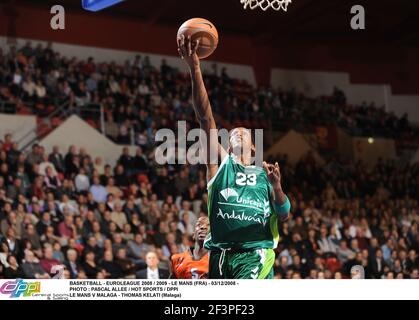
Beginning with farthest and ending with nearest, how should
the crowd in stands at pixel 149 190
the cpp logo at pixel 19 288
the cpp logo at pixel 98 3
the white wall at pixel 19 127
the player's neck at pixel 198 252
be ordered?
the white wall at pixel 19 127, the crowd in stands at pixel 149 190, the cpp logo at pixel 98 3, the player's neck at pixel 198 252, the cpp logo at pixel 19 288

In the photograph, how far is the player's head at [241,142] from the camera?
557 centimetres

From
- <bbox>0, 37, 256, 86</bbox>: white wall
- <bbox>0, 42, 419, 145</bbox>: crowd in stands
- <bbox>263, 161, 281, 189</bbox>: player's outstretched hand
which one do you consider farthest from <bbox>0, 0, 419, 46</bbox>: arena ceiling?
<bbox>263, 161, 281, 189</bbox>: player's outstretched hand

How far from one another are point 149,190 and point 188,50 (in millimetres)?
8841

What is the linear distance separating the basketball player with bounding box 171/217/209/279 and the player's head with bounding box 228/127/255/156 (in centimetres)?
116

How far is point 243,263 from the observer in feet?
18.3

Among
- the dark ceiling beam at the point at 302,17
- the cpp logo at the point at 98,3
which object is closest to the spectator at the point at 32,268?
the cpp logo at the point at 98,3

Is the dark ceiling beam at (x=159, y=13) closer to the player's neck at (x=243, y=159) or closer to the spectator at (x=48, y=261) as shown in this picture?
the spectator at (x=48, y=261)

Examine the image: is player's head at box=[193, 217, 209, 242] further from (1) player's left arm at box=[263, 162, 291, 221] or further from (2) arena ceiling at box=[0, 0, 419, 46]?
(2) arena ceiling at box=[0, 0, 419, 46]

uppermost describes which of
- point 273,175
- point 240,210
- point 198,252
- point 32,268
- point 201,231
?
Answer: point 273,175

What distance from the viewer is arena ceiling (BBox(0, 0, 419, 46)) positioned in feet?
60.8

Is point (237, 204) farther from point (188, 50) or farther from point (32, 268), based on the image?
point (32, 268)

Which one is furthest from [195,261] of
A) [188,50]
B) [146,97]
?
[146,97]

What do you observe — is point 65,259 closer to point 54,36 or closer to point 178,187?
point 178,187

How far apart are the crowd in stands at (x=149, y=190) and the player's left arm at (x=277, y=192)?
523cm
